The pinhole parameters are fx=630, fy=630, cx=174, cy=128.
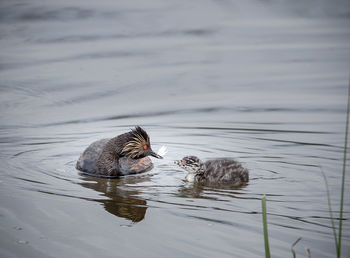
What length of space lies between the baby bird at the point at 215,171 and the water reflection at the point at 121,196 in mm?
636

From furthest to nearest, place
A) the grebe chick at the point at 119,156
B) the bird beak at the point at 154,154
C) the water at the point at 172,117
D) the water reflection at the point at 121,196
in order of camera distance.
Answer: the bird beak at the point at 154,154, the grebe chick at the point at 119,156, the water reflection at the point at 121,196, the water at the point at 172,117

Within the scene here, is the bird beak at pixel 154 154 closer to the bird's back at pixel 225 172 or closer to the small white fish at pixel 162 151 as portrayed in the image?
the small white fish at pixel 162 151

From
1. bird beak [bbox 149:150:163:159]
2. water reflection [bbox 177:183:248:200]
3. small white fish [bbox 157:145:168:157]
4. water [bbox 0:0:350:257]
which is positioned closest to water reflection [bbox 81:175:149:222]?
water [bbox 0:0:350:257]

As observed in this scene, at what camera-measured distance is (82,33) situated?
51.7 ft

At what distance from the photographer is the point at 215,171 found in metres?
8.05

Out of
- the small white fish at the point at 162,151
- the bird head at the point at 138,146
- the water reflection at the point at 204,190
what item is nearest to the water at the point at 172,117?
the water reflection at the point at 204,190

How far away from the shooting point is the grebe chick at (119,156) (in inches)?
338

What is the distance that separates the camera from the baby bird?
7.88m

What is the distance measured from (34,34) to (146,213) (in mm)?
9903

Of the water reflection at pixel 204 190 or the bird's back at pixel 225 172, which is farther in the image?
the bird's back at pixel 225 172

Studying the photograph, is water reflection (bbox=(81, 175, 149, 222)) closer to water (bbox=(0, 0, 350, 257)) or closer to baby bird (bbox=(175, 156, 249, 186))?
water (bbox=(0, 0, 350, 257))

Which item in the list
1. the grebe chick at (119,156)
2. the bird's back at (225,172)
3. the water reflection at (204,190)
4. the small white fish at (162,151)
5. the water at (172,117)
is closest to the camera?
the water at (172,117)

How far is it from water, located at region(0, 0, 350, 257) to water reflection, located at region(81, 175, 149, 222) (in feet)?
0.10

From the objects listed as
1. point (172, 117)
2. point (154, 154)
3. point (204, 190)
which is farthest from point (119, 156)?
point (172, 117)
